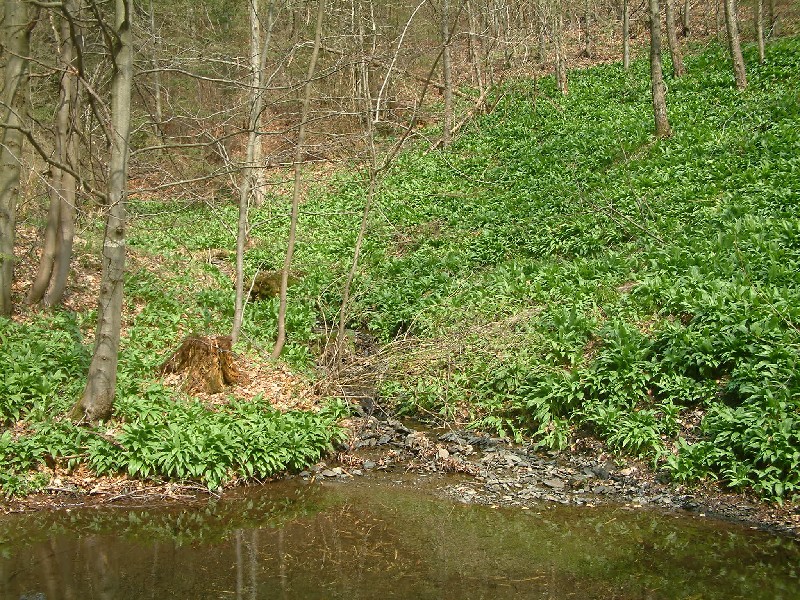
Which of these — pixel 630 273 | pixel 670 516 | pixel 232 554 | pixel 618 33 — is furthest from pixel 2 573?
pixel 618 33

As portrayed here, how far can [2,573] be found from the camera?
217 inches

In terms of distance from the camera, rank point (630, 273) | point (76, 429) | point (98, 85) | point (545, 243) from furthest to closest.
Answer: point (545, 243), point (98, 85), point (630, 273), point (76, 429)

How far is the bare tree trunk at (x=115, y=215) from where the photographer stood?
712cm

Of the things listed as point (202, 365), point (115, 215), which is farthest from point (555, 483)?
point (115, 215)

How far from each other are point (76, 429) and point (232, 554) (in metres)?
2.61

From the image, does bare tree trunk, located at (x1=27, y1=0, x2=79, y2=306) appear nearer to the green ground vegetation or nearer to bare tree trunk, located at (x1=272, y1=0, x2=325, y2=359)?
the green ground vegetation

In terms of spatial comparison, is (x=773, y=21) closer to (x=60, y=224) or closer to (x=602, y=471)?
(x=602, y=471)

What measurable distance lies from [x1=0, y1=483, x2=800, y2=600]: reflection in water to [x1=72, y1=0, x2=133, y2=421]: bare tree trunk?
1.60 meters

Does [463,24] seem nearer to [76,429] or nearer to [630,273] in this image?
[630,273]

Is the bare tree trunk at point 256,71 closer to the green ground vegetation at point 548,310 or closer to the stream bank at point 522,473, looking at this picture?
the green ground vegetation at point 548,310

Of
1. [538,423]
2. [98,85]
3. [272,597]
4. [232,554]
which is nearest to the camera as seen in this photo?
[272,597]

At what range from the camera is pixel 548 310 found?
10.5 metres

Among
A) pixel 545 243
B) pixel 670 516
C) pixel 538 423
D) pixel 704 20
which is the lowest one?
pixel 670 516

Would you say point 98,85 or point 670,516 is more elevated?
point 98,85
